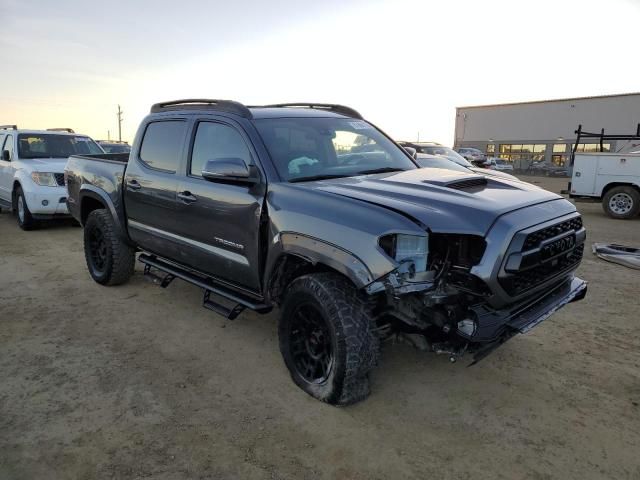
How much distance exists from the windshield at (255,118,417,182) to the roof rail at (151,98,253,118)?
182 mm

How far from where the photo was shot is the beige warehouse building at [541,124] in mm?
47844

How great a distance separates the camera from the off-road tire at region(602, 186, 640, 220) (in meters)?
11.4

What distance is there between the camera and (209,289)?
13.6 feet

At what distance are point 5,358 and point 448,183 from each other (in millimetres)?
3651

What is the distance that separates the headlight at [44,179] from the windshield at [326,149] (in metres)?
6.68

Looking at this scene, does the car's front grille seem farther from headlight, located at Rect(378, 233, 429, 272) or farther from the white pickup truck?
the white pickup truck

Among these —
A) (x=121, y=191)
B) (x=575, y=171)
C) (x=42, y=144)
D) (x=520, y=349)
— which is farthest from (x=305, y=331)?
(x=575, y=171)

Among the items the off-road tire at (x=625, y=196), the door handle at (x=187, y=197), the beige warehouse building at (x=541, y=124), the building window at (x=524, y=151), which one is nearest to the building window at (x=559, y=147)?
the beige warehouse building at (x=541, y=124)

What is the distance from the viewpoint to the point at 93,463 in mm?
2695

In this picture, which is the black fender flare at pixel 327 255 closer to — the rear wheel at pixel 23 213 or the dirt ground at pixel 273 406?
the dirt ground at pixel 273 406

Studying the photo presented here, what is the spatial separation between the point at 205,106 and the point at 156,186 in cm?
90

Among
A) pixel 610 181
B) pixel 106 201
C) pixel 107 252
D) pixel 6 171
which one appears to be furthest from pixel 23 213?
pixel 610 181

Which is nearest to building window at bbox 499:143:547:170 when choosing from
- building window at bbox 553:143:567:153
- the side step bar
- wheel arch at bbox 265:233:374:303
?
building window at bbox 553:143:567:153

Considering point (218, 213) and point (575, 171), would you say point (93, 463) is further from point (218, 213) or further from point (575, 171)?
point (575, 171)
